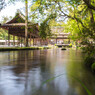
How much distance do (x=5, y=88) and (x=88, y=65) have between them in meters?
5.90

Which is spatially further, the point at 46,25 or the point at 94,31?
the point at 46,25

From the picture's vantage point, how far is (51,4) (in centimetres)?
1336

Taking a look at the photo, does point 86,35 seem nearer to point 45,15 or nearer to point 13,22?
point 45,15

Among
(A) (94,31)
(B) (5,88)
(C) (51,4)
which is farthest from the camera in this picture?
(C) (51,4)

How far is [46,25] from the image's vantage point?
1457 centimetres

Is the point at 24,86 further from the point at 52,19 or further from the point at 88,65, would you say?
the point at 52,19

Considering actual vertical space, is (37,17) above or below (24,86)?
above

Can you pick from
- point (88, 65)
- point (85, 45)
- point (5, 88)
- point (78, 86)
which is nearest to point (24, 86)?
point (5, 88)

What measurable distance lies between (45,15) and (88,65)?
7.81 metres

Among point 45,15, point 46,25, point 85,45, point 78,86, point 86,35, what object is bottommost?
point 78,86

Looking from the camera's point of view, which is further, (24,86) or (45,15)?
(45,15)

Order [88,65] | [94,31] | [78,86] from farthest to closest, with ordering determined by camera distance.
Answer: [88,65], [94,31], [78,86]

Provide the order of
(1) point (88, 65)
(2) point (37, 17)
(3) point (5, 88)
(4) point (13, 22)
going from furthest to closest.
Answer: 1. (4) point (13, 22)
2. (2) point (37, 17)
3. (1) point (88, 65)
4. (3) point (5, 88)

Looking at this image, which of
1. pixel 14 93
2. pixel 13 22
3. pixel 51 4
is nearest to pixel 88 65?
pixel 14 93
